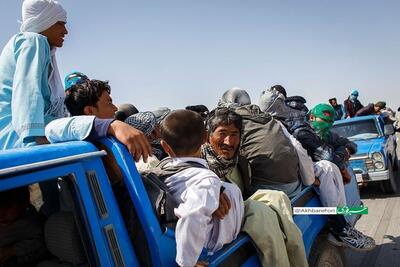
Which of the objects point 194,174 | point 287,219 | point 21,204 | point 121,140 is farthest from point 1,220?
point 287,219

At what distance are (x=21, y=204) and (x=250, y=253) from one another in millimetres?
1223

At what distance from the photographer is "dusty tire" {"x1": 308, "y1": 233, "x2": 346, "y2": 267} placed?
2917 millimetres

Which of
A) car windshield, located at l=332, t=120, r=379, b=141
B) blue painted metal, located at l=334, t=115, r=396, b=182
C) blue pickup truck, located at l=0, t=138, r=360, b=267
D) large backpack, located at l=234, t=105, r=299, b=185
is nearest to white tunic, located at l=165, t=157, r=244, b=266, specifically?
blue pickup truck, located at l=0, t=138, r=360, b=267

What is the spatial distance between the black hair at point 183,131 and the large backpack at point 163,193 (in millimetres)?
82

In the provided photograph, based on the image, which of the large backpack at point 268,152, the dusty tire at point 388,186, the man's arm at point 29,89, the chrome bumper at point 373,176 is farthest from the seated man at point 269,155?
the dusty tire at point 388,186

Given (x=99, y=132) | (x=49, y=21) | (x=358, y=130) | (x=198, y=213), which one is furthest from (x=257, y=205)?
(x=358, y=130)

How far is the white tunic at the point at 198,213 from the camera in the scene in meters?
1.57

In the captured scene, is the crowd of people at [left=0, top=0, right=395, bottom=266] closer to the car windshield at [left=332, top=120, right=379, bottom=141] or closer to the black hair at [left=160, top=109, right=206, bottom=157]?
the black hair at [left=160, top=109, right=206, bottom=157]

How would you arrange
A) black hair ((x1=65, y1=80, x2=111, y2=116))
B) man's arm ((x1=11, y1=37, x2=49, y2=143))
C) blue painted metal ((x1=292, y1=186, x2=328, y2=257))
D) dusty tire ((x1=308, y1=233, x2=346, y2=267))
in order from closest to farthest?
man's arm ((x1=11, y1=37, x2=49, y2=143)) < black hair ((x1=65, y1=80, x2=111, y2=116)) < blue painted metal ((x1=292, y1=186, x2=328, y2=257)) < dusty tire ((x1=308, y1=233, x2=346, y2=267))

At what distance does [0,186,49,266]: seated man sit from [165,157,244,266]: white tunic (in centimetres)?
56

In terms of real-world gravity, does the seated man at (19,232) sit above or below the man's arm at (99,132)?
below

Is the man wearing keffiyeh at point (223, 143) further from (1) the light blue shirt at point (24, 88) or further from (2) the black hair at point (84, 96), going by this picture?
(1) the light blue shirt at point (24, 88)

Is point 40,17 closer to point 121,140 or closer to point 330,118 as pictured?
point 121,140

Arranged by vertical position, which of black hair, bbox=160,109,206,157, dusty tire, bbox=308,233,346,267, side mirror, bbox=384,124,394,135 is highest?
black hair, bbox=160,109,206,157
